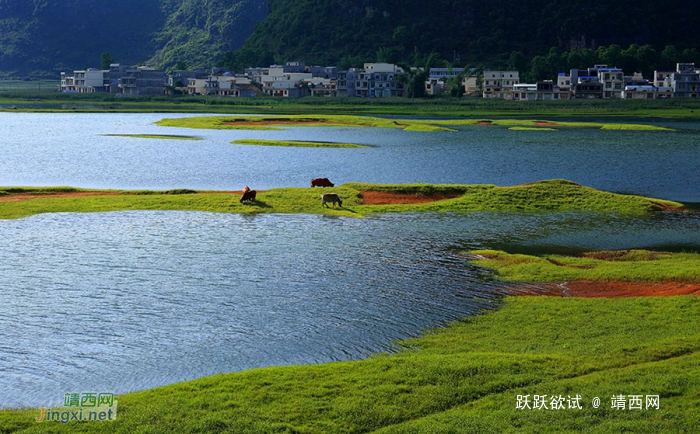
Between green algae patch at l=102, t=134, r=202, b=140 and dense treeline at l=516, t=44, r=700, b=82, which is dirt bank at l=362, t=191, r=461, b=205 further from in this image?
dense treeline at l=516, t=44, r=700, b=82

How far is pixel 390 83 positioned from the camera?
589 ft

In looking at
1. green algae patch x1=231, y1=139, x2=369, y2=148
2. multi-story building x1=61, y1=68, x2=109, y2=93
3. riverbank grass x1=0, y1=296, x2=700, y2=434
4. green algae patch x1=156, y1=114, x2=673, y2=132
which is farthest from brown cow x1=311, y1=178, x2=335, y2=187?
multi-story building x1=61, y1=68, x2=109, y2=93

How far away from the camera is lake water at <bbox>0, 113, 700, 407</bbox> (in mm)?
19469

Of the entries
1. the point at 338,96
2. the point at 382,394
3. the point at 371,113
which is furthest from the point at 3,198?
the point at 338,96

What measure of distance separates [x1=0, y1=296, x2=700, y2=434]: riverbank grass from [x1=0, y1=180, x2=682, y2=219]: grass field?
808 inches

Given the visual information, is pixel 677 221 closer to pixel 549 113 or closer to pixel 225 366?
pixel 225 366

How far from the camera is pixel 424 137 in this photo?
8650 centimetres

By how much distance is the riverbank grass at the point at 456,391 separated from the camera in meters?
14.9

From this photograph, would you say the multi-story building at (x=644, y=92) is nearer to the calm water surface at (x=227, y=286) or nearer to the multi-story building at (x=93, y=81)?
the multi-story building at (x=93, y=81)

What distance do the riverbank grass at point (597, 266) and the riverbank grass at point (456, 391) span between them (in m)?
6.37

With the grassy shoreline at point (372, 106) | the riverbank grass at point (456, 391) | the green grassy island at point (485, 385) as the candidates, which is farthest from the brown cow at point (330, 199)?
the grassy shoreline at point (372, 106)

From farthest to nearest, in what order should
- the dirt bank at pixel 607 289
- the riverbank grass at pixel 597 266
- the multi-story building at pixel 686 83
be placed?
the multi-story building at pixel 686 83, the riverbank grass at pixel 597 266, the dirt bank at pixel 607 289

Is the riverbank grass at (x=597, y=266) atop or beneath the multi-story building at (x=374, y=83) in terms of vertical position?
beneath

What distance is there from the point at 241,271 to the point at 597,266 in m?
12.5
